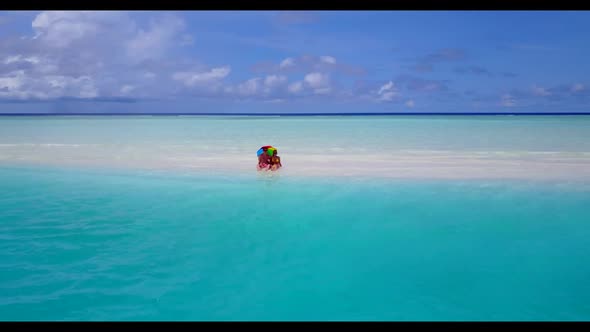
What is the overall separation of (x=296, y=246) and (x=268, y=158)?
612 cm

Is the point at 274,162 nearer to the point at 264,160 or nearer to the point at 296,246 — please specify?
the point at 264,160

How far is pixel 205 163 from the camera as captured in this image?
47.3 ft

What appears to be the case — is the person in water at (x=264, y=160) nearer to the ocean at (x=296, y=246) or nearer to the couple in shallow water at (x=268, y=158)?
the couple in shallow water at (x=268, y=158)

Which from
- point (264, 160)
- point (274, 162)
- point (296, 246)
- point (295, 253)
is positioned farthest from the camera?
point (264, 160)

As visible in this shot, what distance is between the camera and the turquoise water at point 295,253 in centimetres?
483

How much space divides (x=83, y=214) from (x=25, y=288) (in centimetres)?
299

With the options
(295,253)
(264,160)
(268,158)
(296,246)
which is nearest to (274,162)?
(268,158)

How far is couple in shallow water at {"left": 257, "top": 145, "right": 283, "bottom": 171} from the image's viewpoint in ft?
40.5

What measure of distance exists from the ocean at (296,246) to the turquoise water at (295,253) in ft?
0.08

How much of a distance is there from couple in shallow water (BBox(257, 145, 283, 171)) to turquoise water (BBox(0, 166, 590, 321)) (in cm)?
235

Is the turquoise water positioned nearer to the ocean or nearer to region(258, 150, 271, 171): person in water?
the ocean

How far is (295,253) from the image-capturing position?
6289mm

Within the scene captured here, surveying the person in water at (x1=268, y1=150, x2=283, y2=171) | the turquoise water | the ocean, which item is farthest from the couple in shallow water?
the turquoise water
